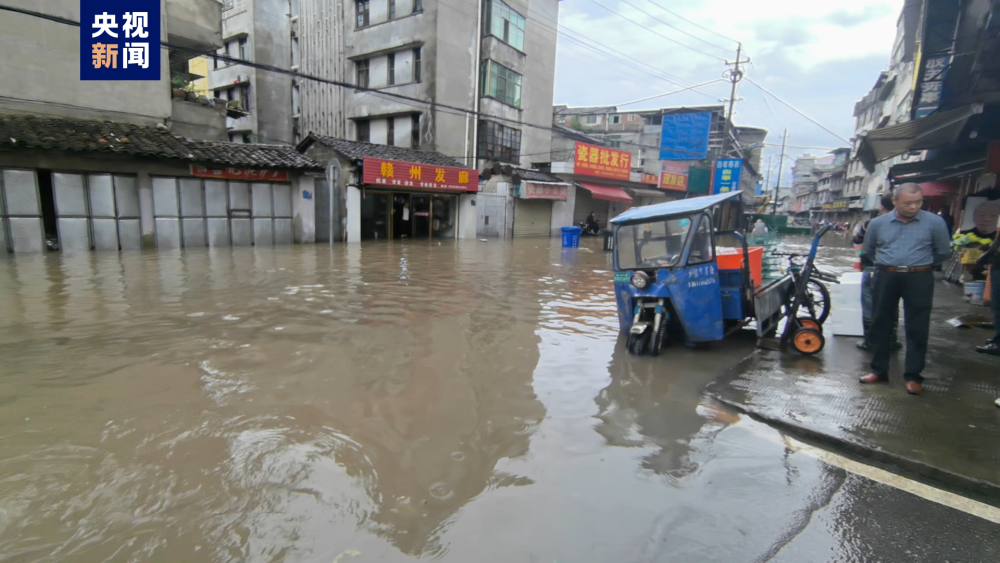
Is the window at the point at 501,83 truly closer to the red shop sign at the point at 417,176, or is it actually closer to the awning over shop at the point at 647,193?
the red shop sign at the point at 417,176

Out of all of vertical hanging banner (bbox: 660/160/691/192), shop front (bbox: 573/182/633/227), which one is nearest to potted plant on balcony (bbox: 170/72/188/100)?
shop front (bbox: 573/182/633/227)

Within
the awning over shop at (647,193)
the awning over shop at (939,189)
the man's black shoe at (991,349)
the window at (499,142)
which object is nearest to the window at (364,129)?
the window at (499,142)

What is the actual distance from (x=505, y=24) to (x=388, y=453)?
26.9m

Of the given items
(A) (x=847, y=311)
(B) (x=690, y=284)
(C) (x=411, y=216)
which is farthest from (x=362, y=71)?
(A) (x=847, y=311)

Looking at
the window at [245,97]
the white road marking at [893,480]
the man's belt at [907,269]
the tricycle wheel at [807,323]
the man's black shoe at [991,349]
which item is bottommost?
the white road marking at [893,480]

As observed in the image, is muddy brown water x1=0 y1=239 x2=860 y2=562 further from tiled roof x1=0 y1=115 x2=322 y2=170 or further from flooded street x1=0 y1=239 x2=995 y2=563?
tiled roof x1=0 y1=115 x2=322 y2=170

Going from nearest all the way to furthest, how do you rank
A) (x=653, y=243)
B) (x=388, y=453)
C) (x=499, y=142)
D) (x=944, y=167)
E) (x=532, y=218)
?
(x=388, y=453), (x=653, y=243), (x=944, y=167), (x=499, y=142), (x=532, y=218)

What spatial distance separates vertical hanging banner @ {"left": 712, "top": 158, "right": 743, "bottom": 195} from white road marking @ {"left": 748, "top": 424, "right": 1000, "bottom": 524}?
33.2m

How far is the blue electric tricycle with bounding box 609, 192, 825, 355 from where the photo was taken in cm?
553

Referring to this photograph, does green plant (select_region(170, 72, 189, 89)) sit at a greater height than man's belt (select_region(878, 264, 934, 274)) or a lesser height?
greater

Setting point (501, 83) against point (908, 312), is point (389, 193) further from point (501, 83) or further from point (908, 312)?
point (908, 312)

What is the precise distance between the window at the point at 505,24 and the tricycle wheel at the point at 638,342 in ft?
76.5

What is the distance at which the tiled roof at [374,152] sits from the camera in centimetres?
1903

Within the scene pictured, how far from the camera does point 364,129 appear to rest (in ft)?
85.3
